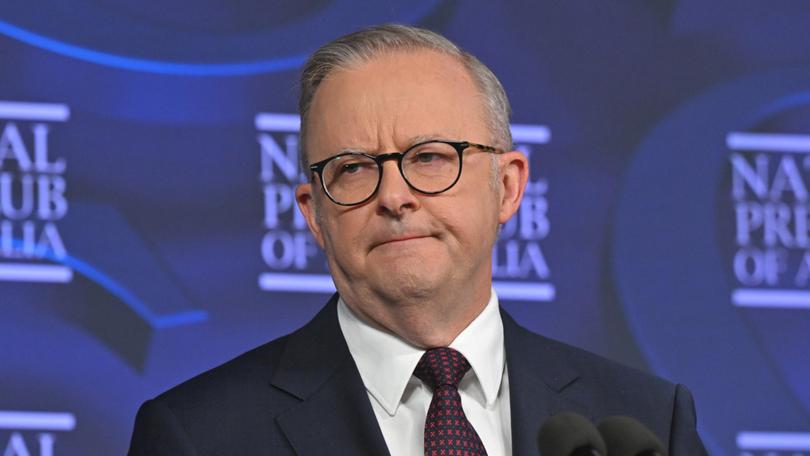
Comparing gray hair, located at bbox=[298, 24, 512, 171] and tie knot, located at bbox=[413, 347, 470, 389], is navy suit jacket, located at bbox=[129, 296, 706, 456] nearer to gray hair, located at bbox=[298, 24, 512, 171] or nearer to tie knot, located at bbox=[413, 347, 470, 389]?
tie knot, located at bbox=[413, 347, 470, 389]

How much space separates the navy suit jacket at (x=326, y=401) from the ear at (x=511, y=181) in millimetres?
202

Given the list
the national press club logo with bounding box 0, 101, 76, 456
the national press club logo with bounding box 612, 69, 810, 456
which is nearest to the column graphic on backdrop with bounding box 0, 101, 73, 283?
the national press club logo with bounding box 0, 101, 76, 456

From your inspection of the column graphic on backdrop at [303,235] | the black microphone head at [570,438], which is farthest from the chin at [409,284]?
the column graphic on backdrop at [303,235]

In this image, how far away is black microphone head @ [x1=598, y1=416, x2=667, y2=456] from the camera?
1.62 meters

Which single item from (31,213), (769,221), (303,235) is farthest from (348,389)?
(769,221)

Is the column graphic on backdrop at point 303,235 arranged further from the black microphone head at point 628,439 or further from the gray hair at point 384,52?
the black microphone head at point 628,439

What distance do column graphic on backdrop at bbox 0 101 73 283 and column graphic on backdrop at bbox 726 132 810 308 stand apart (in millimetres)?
1676

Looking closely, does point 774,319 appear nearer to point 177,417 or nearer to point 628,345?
point 628,345

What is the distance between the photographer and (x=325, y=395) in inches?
96.2

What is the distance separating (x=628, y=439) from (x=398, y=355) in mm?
858

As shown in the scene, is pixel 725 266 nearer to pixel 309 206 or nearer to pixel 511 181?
pixel 511 181

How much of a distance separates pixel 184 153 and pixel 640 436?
6.65ft

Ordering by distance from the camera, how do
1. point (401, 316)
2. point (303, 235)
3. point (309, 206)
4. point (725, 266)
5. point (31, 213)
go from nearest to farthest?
point (401, 316) < point (309, 206) < point (31, 213) < point (303, 235) < point (725, 266)

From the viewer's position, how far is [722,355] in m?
3.64
